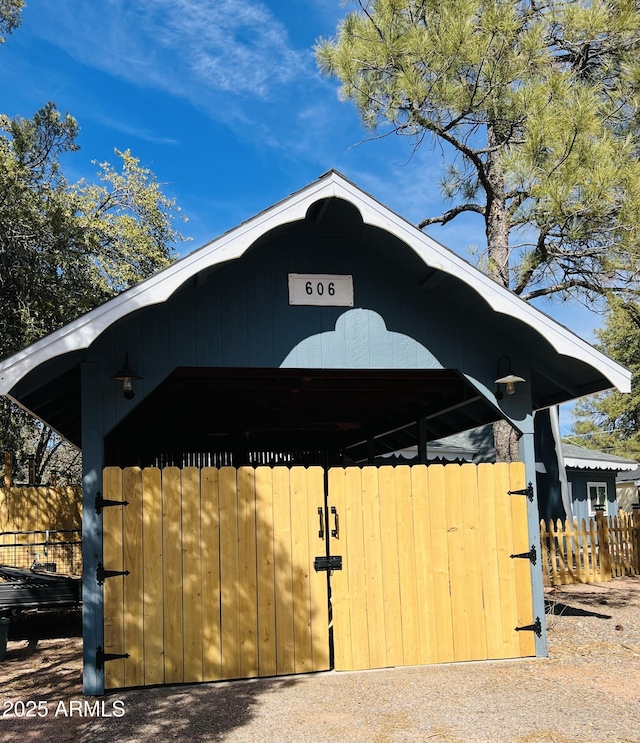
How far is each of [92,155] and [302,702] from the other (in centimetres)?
2015

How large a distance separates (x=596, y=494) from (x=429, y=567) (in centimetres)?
1745

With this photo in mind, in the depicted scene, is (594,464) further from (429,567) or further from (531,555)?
(429,567)

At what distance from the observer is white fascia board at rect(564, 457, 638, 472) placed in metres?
20.6

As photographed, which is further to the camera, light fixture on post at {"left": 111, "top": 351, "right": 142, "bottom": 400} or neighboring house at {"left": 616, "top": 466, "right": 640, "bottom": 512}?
neighboring house at {"left": 616, "top": 466, "right": 640, "bottom": 512}

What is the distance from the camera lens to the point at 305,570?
23.3ft

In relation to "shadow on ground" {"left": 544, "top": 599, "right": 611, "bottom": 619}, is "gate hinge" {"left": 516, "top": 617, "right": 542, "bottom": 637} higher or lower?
higher

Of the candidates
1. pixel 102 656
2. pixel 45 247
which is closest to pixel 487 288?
pixel 102 656

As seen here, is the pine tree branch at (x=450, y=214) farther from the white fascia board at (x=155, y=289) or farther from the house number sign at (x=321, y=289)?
the white fascia board at (x=155, y=289)

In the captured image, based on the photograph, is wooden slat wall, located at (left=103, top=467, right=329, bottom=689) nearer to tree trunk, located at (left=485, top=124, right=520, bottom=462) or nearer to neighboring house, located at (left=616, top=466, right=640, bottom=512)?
tree trunk, located at (left=485, top=124, right=520, bottom=462)

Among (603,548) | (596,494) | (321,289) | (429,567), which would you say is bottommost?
(603,548)

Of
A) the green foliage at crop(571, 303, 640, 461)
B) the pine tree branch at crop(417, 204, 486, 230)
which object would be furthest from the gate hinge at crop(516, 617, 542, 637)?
the green foliage at crop(571, 303, 640, 461)

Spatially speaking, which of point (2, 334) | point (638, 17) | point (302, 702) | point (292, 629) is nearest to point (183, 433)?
point (2, 334)

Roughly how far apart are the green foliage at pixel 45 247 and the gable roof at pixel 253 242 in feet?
28.8

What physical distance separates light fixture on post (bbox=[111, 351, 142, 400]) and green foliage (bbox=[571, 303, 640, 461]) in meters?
27.5
